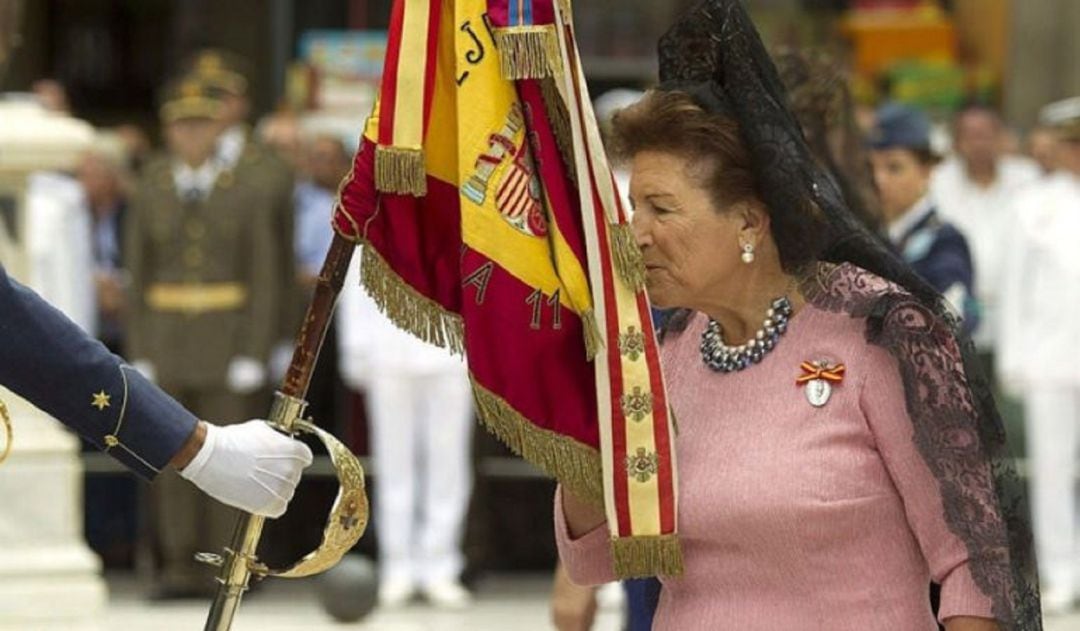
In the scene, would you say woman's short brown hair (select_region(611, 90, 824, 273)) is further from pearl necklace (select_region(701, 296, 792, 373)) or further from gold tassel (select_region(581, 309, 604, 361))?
gold tassel (select_region(581, 309, 604, 361))

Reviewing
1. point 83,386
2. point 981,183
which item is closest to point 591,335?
point 83,386

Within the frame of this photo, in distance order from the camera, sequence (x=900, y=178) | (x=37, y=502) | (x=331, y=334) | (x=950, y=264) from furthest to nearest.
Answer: (x=331, y=334)
(x=37, y=502)
(x=900, y=178)
(x=950, y=264)

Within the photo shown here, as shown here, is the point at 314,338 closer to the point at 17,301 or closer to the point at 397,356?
the point at 17,301

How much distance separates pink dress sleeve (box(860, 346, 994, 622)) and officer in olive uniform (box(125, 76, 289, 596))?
7.56 metres

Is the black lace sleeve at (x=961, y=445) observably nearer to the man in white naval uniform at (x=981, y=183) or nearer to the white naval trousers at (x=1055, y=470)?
Answer: the white naval trousers at (x=1055, y=470)

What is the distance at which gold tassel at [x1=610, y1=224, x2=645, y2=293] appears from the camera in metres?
4.35

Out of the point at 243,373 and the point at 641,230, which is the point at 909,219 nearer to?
the point at 641,230

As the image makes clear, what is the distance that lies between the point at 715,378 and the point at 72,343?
3.38 ft

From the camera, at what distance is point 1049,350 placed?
11742mm

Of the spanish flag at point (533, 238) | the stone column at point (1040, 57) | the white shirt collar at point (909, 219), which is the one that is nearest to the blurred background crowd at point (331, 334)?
the stone column at point (1040, 57)

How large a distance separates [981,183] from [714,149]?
28.6 feet

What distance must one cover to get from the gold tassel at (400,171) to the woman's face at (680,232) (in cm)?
36

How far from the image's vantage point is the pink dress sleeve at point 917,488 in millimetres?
4254

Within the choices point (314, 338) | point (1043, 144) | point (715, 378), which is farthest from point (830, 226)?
point (1043, 144)
